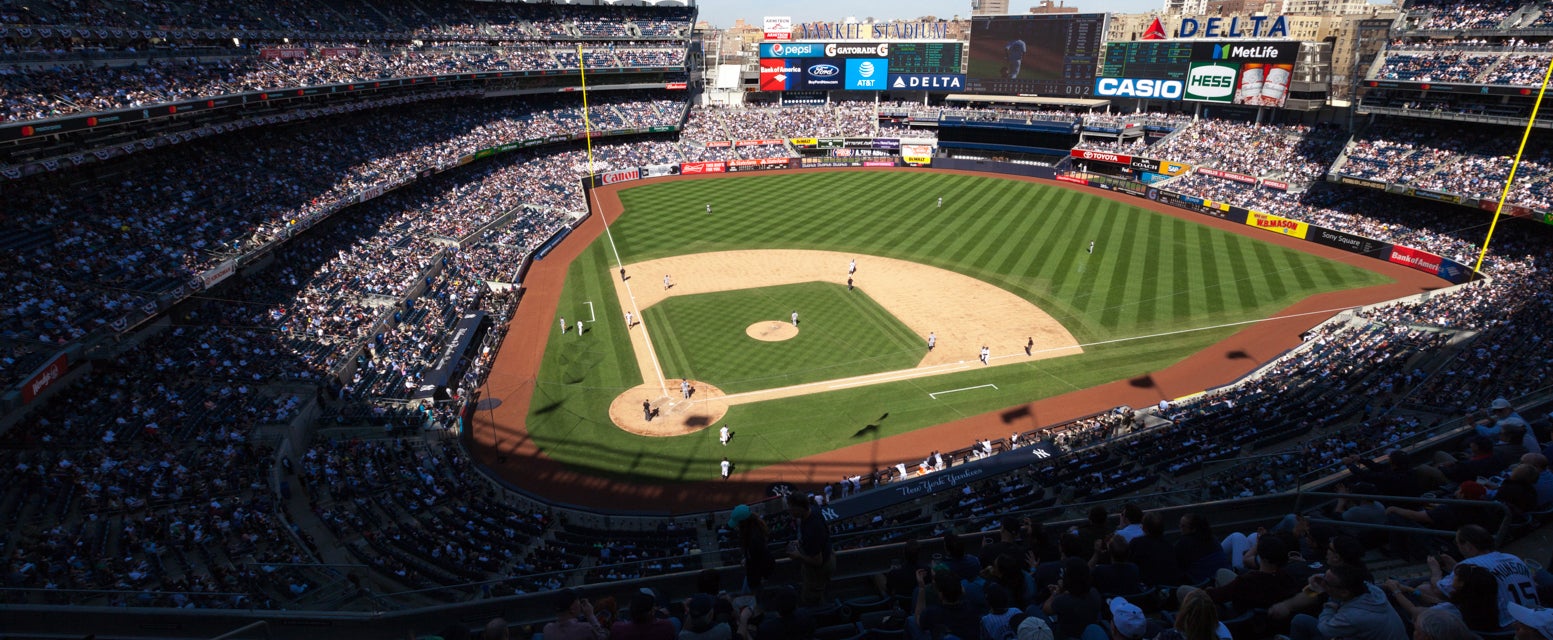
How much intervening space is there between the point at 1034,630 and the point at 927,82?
256ft

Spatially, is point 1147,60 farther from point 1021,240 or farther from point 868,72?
point 1021,240

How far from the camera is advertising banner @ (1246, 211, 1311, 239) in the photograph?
46.7 metres

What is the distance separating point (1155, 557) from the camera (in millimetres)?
7062

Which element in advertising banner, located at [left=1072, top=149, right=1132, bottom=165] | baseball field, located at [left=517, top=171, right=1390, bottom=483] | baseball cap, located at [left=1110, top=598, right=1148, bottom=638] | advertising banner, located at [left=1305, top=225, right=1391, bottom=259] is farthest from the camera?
advertising banner, located at [left=1072, top=149, right=1132, bottom=165]

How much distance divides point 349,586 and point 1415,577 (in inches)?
578

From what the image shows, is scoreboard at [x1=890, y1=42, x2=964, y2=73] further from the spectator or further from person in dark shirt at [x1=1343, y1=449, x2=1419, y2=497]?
the spectator

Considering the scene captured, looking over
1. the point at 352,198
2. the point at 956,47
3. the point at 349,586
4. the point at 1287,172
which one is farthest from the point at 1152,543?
the point at 956,47

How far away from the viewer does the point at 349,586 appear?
43.4ft

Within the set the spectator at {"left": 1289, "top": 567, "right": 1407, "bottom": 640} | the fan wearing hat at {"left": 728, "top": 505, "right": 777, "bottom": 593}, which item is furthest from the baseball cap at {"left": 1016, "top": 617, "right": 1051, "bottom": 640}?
the fan wearing hat at {"left": 728, "top": 505, "right": 777, "bottom": 593}

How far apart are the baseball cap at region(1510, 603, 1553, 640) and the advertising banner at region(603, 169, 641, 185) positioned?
6370 centimetres

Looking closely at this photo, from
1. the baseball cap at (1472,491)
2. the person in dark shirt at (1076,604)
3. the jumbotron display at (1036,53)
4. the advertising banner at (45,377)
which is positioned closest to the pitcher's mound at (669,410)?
the advertising banner at (45,377)

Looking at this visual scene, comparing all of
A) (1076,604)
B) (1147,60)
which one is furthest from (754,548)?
(1147,60)

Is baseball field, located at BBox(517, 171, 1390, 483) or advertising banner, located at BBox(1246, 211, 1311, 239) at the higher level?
advertising banner, located at BBox(1246, 211, 1311, 239)

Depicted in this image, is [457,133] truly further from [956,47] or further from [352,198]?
[956,47]
